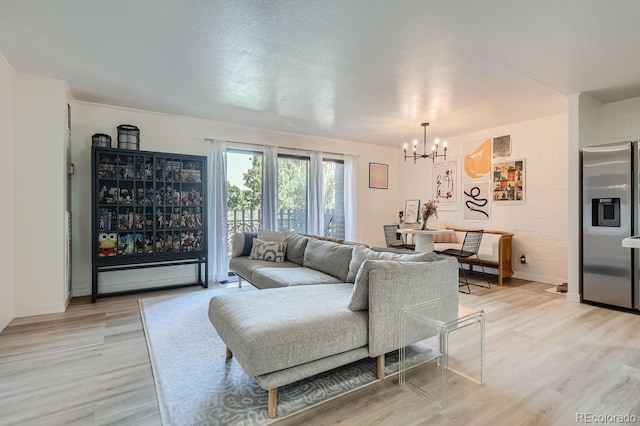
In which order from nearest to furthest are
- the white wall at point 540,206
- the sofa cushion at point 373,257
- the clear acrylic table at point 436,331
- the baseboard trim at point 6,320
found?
the clear acrylic table at point 436,331 → the sofa cushion at point 373,257 → the baseboard trim at point 6,320 → the white wall at point 540,206

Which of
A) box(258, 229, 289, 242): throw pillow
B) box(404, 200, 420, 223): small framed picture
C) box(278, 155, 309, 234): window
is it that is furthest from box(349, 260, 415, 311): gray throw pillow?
box(404, 200, 420, 223): small framed picture

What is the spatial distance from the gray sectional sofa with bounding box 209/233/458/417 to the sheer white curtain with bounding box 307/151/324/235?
3127 mm

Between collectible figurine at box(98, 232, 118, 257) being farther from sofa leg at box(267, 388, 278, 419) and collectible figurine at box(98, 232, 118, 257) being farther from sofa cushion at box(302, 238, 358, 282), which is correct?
sofa leg at box(267, 388, 278, 419)

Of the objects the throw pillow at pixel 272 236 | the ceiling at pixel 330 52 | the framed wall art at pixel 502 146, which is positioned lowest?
the throw pillow at pixel 272 236

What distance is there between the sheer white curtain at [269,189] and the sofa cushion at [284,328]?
9.96 ft

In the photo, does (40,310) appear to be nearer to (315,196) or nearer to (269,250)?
(269,250)

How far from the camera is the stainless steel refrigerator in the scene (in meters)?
3.62

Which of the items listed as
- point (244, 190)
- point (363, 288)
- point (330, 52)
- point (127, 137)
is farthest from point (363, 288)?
point (127, 137)

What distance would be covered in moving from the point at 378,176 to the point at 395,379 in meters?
5.30

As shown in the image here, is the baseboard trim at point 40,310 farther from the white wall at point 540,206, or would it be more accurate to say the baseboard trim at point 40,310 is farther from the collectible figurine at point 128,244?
the white wall at point 540,206

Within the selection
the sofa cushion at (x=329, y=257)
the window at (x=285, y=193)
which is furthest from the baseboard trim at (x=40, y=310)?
the sofa cushion at (x=329, y=257)

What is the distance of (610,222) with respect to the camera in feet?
12.3

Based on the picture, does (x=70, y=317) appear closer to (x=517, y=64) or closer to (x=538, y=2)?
(x=538, y=2)

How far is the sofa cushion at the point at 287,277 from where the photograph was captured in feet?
10.4
